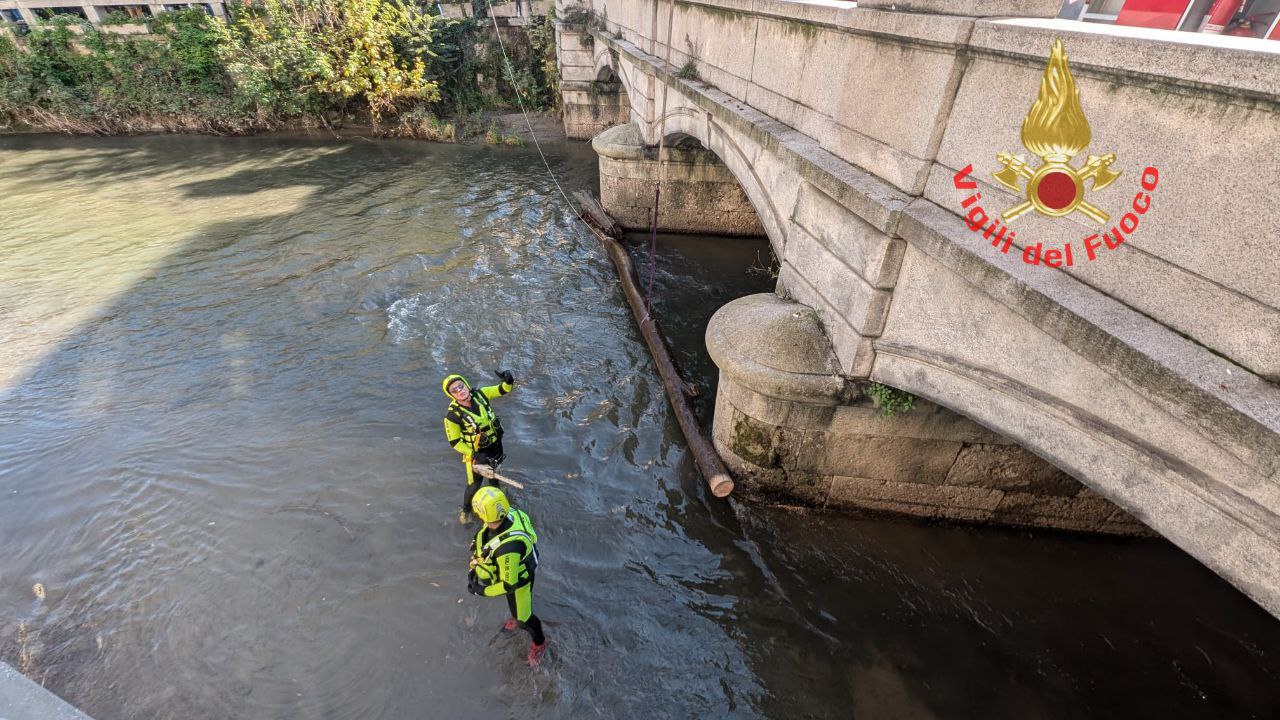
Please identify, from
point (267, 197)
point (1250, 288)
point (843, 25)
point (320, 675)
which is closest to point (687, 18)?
point (843, 25)

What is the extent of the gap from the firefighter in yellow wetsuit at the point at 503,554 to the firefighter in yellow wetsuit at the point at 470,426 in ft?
3.99

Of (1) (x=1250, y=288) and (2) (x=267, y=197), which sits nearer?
(1) (x=1250, y=288)

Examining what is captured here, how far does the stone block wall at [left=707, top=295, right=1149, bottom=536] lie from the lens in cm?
529

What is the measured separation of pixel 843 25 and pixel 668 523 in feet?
16.4

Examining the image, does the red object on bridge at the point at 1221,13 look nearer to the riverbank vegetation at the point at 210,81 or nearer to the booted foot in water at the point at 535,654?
the booted foot in water at the point at 535,654

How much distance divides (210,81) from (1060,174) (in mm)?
25790

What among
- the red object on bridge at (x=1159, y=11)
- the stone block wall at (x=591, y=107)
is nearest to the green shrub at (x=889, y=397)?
the red object on bridge at (x=1159, y=11)

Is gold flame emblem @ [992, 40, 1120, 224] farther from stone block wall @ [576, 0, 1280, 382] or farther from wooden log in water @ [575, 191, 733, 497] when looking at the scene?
wooden log in water @ [575, 191, 733, 497]

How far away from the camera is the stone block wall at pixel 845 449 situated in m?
5.29

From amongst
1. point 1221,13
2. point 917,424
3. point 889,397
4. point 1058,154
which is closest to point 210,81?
point 889,397

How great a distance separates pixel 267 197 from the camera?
15.2 meters

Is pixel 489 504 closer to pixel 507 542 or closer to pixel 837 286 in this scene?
pixel 507 542

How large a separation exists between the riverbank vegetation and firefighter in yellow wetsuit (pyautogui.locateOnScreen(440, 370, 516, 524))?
1578cm

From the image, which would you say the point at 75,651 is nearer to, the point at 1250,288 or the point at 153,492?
the point at 153,492
